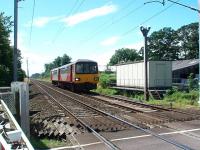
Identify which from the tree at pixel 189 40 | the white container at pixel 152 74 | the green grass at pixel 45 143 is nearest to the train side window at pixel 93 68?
the white container at pixel 152 74

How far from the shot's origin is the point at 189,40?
111 meters

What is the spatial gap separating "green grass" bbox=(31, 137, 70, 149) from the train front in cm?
2554

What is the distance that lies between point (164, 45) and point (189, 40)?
729cm

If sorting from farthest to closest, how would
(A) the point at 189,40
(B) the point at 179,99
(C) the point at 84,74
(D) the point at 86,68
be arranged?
(A) the point at 189,40 < (D) the point at 86,68 < (C) the point at 84,74 < (B) the point at 179,99

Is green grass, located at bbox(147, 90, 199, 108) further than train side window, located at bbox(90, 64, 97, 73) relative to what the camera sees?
No

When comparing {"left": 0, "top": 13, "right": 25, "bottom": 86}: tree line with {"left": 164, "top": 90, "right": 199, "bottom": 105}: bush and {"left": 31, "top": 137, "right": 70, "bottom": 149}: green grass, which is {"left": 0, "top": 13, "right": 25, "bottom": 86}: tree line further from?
{"left": 31, "top": 137, "right": 70, "bottom": 149}: green grass

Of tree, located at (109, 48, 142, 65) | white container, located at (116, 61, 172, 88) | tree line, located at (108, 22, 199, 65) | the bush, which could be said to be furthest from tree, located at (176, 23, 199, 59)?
the bush

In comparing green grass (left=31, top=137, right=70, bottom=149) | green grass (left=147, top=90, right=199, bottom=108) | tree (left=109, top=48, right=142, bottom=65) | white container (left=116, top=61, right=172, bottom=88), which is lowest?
green grass (left=31, top=137, right=70, bottom=149)

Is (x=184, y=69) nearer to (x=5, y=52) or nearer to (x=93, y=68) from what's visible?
(x=93, y=68)

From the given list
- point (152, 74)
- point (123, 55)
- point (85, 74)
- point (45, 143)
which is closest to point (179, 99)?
point (152, 74)

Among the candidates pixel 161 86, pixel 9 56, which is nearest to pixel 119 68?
pixel 161 86

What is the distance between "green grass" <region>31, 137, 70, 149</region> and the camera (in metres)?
11.1

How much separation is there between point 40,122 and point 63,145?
4190mm

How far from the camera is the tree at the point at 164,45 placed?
370 feet
